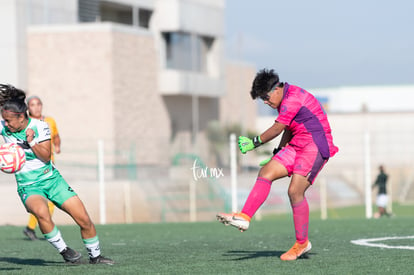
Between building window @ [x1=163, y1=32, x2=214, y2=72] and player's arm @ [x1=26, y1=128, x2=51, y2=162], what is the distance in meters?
33.4

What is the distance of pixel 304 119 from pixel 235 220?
3.97ft

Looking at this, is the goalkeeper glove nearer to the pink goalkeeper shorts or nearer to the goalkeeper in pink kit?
the goalkeeper in pink kit

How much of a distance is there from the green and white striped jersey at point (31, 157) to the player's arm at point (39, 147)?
0.14 feet

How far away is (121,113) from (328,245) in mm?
27035

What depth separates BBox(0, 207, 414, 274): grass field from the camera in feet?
26.7

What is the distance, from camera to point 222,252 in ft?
32.6

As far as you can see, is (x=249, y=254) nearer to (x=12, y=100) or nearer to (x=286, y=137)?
(x=286, y=137)

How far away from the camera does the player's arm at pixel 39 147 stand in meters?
8.07

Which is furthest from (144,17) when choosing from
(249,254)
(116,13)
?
(249,254)

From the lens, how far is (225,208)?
2638 centimetres

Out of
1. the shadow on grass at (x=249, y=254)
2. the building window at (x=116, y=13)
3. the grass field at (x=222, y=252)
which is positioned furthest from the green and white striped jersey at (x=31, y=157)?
the building window at (x=116, y=13)

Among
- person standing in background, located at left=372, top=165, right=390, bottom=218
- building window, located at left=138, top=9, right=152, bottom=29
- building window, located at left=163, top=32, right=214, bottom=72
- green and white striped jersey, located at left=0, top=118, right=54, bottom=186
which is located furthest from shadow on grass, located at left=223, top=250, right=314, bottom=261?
building window, located at left=138, top=9, right=152, bottom=29

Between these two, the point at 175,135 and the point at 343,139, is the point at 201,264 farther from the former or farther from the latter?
the point at 175,135

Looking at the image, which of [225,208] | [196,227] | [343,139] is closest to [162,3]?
[343,139]
